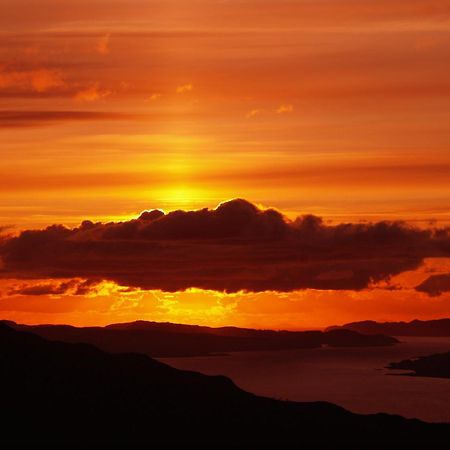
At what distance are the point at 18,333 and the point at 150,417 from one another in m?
19.5

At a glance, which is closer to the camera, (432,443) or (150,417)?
(150,417)

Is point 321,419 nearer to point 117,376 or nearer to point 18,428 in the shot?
point 117,376

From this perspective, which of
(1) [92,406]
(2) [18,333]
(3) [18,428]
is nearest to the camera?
(3) [18,428]

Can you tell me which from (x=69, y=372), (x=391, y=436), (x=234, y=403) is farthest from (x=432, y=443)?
A: (x=69, y=372)

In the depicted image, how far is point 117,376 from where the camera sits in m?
132

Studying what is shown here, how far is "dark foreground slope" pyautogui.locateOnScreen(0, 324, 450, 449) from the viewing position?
119812mm

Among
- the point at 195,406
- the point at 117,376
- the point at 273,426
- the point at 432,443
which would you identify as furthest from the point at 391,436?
the point at 117,376

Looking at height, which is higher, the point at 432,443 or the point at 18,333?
the point at 18,333

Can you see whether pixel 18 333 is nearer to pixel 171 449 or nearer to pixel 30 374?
pixel 30 374

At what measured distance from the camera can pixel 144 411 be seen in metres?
126

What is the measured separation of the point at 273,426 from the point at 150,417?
13.9 metres

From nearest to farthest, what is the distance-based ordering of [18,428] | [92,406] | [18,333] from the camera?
[18,428] < [92,406] < [18,333]

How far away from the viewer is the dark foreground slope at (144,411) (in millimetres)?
119812

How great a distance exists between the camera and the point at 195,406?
424ft
